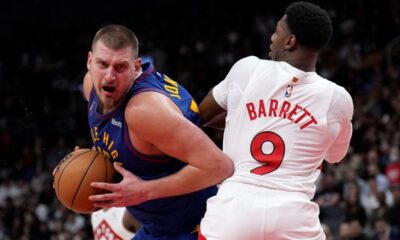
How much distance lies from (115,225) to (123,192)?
8.63 ft

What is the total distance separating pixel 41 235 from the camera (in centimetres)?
1308

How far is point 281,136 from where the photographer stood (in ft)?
12.4

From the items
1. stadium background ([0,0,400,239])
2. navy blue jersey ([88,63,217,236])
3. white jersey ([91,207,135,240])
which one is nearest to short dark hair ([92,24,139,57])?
navy blue jersey ([88,63,217,236])

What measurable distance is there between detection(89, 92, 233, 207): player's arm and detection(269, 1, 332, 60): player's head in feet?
2.03

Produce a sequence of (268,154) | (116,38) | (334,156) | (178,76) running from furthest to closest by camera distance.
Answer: (178,76), (334,156), (116,38), (268,154)

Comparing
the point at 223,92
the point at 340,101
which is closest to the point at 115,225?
the point at 223,92

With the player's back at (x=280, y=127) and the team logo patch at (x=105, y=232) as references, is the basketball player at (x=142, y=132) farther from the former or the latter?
the team logo patch at (x=105, y=232)

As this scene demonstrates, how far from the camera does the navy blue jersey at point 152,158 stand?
411cm

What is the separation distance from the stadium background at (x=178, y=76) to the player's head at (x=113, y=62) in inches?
197

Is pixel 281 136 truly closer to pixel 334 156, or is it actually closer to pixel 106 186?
pixel 334 156

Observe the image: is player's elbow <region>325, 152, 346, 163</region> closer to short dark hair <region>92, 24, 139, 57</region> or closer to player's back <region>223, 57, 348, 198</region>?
player's back <region>223, 57, 348, 198</region>

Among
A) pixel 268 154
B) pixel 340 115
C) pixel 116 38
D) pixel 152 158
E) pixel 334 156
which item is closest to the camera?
pixel 268 154

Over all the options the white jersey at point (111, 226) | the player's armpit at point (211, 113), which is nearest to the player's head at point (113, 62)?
the player's armpit at point (211, 113)

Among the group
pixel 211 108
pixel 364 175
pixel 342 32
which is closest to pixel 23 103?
pixel 342 32
